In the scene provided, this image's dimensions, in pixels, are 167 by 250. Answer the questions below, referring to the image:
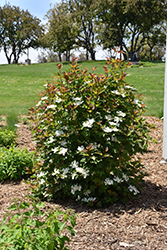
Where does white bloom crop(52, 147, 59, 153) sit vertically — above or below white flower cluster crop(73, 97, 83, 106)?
below

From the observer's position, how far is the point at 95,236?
2330mm

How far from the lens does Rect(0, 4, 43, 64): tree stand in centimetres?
3600

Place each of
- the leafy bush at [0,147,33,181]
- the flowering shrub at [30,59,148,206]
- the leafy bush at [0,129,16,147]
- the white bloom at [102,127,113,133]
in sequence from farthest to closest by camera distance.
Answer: the leafy bush at [0,129,16,147] < the leafy bush at [0,147,33,181] < the flowering shrub at [30,59,148,206] < the white bloom at [102,127,113,133]

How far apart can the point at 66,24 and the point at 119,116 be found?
2744 centimetres

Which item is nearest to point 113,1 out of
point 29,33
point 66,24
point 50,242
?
point 66,24

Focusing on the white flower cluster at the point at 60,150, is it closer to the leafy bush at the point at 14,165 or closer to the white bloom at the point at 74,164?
the white bloom at the point at 74,164

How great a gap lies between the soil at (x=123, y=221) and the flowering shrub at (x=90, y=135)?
149mm

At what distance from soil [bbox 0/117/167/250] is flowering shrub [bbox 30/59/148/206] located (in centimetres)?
15

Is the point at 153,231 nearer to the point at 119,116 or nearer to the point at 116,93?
the point at 119,116

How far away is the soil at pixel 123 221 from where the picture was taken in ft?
7.37

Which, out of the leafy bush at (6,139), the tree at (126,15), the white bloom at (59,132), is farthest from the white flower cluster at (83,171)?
the tree at (126,15)

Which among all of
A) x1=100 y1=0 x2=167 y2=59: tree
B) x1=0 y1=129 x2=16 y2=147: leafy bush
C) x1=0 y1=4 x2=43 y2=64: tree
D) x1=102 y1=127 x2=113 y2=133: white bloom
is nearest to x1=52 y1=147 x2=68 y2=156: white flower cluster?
x1=102 y1=127 x2=113 y2=133: white bloom

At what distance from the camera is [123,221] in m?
2.54

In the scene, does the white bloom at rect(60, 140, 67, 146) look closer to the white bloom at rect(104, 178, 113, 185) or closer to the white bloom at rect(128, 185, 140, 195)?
the white bloom at rect(104, 178, 113, 185)
